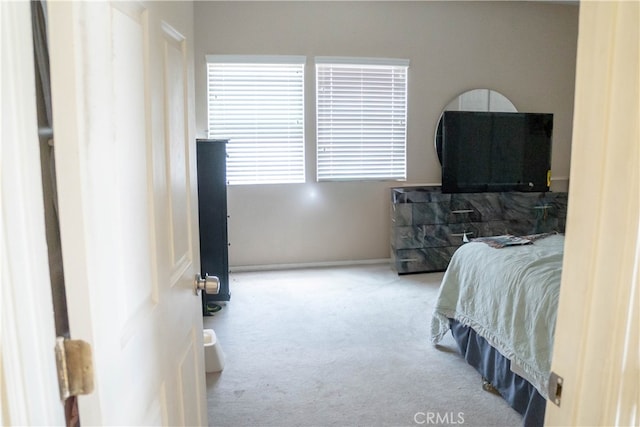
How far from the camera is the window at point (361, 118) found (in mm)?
4539

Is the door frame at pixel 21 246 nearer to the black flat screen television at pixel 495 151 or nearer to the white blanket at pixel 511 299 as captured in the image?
the white blanket at pixel 511 299

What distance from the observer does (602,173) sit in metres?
0.70

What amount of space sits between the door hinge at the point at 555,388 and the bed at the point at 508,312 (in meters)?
0.91

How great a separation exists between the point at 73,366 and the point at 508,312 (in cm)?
198

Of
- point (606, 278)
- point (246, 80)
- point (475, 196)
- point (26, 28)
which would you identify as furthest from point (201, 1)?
point (606, 278)

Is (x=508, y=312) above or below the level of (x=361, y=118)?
below

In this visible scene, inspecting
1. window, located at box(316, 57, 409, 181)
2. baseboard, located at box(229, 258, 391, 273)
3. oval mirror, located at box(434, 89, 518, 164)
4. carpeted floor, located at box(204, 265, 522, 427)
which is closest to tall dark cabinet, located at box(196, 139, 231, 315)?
carpeted floor, located at box(204, 265, 522, 427)

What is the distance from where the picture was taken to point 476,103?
4.72m

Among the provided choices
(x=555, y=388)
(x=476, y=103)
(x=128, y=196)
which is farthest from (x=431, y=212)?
(x=128, y=196)

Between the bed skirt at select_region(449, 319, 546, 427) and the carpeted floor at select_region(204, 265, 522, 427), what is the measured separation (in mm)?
62

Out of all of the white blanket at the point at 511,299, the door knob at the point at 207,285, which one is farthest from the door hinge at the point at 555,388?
the white blanket at the point at 511,299

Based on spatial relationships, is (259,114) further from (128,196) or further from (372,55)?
(128,196)

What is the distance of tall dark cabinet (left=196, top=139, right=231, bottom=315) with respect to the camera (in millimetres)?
3402

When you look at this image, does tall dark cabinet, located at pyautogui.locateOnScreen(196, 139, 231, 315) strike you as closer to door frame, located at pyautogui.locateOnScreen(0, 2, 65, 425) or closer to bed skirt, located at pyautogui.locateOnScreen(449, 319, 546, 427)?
bed skirt, located at pyautogui.locateOnScreen(449, 319, 546, 427)
